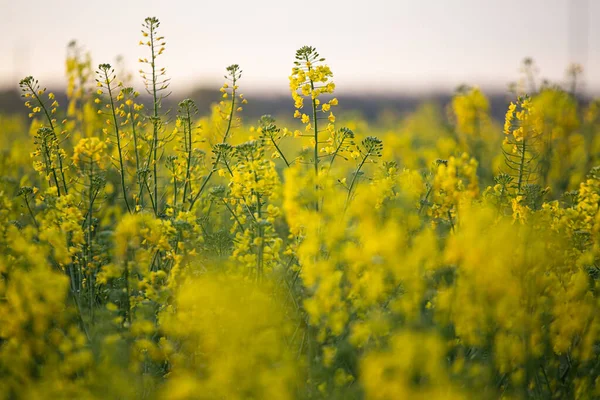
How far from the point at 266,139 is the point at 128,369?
2.01 metres

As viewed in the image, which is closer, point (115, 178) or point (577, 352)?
point (577, 352)

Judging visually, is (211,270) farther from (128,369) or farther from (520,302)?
(520,302)

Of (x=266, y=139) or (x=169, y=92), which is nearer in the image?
(x=266, y=139)

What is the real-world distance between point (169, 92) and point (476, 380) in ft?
10.8

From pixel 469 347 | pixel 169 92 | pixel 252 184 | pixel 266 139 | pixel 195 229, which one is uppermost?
pixel 169 92

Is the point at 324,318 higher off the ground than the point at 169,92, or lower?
lower

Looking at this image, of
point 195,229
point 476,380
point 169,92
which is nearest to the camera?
point 476,380

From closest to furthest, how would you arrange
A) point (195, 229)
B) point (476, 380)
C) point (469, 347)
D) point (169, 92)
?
point (476, 380)
point (469, 347)
point (195, 229)
point (169, 92)

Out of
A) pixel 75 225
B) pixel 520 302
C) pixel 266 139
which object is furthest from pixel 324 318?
pixel 75 225

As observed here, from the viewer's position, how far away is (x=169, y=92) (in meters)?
4.47

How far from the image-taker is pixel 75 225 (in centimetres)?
374

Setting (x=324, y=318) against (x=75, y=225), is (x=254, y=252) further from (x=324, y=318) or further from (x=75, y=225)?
(x=75, y=225)

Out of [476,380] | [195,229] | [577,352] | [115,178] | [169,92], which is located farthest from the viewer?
[115,178]

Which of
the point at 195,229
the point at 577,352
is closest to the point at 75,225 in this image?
the point at 195,229
